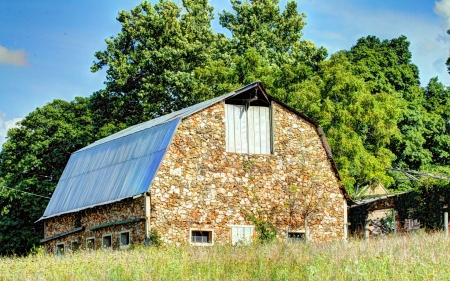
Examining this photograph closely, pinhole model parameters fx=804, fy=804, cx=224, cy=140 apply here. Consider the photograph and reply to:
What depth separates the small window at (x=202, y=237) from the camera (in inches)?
1193

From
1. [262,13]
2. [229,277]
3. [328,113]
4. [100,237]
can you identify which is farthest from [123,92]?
[229,277]

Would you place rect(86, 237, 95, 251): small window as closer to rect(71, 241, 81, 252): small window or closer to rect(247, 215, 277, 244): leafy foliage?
rect(71, 241, 81, 252): small window

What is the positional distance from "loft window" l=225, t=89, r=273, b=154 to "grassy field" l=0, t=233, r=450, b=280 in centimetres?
916

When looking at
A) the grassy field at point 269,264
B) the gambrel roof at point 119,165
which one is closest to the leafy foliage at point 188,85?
the gambrel roof at point 119,165

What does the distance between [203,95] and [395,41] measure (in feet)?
59.5

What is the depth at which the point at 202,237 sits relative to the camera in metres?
30.5

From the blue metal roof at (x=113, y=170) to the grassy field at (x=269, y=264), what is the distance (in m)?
7.70

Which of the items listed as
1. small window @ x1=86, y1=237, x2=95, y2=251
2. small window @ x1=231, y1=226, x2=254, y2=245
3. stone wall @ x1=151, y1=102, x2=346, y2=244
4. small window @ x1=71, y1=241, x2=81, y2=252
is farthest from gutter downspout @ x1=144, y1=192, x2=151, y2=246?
small window @ x1=71, y1=241, x2=81, y2=252

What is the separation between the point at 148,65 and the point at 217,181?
21438 millimetres

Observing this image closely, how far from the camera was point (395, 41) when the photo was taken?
5762 cm


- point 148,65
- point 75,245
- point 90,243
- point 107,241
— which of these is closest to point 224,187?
point 107,241

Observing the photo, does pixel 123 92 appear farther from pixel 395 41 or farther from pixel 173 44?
pixel 395 41

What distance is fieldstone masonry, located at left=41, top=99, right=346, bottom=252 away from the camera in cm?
3016

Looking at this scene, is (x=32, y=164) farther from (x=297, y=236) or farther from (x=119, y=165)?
(x=297, y=236)
